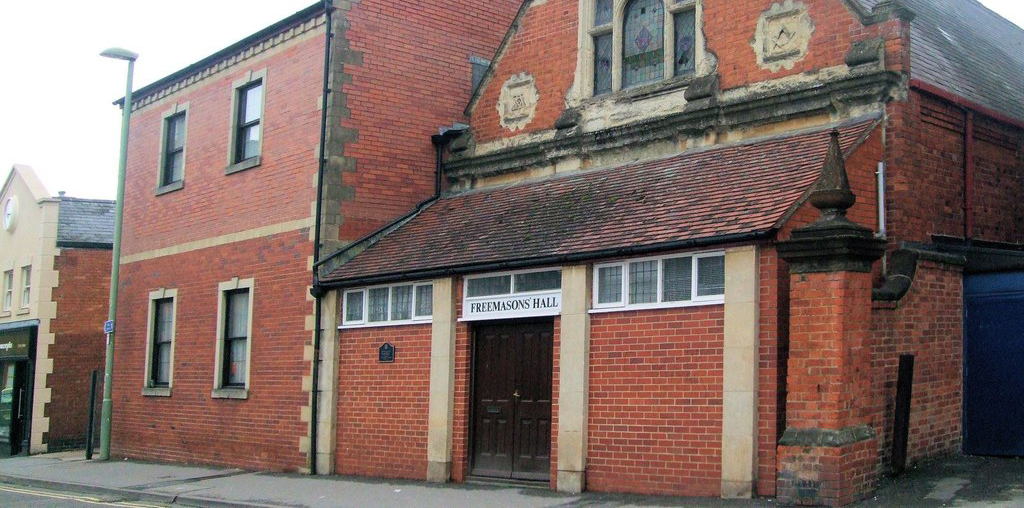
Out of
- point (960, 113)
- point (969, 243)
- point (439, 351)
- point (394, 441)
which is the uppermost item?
point (960, 113)

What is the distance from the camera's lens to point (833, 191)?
420 inches

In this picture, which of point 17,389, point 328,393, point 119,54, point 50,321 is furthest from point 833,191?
point 17,389

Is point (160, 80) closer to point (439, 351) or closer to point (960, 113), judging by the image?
point (439, 351)

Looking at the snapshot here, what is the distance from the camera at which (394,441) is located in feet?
51.4

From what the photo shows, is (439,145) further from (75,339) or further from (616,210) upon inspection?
(75,339)

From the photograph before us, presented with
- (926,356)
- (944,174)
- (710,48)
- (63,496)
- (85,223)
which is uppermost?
(710,48)

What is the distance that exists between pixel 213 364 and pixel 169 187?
4.39 metres

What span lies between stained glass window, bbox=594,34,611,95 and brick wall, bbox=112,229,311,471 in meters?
5.41

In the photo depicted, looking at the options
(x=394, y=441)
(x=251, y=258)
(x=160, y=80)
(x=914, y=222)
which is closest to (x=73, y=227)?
(x=160, y=80)

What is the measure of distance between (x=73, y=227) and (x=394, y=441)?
1526cm

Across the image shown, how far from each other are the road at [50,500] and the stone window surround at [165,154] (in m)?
6.80

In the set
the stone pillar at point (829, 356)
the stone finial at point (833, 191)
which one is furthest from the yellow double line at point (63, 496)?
the stone finial at point (833, 191)

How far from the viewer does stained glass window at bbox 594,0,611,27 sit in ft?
53.2

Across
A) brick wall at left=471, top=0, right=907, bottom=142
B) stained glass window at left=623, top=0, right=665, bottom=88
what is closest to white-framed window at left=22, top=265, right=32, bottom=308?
brick wall at left=471, top=0, right=907, bottom=142
